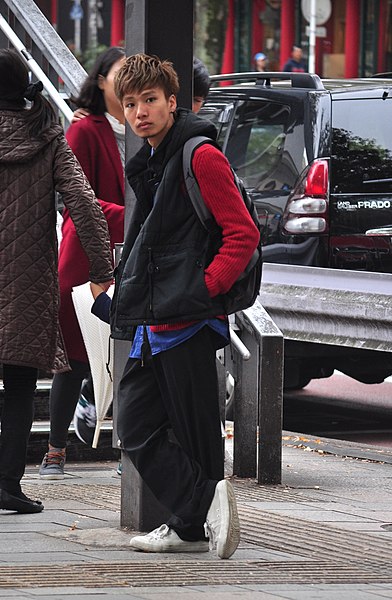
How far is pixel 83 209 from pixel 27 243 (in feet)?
0.91

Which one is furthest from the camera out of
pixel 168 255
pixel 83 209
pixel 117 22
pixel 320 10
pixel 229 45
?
pixel 117 22

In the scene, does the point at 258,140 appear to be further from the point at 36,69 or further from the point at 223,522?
the point at 223,522

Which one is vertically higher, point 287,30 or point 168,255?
point 168,255

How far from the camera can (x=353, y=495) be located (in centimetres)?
751

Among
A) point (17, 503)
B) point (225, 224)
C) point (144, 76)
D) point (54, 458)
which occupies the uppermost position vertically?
point (144, 76)

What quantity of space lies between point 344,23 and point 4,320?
3421 cm

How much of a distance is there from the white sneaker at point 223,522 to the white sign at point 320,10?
3327 cm

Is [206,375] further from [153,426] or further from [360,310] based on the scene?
[360,310]

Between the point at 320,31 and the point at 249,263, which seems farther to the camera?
the point at 320,31

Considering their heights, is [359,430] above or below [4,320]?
below

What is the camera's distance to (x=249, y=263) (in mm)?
5617

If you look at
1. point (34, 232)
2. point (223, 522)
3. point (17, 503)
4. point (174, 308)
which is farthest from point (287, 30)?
point (223, 522)

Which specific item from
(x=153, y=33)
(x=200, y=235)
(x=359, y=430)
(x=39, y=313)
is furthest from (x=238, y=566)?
(x=359, y=430)

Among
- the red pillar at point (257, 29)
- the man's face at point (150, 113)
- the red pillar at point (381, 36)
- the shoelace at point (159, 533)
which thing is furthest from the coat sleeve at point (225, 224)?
the red pillar at point (257, 29)
